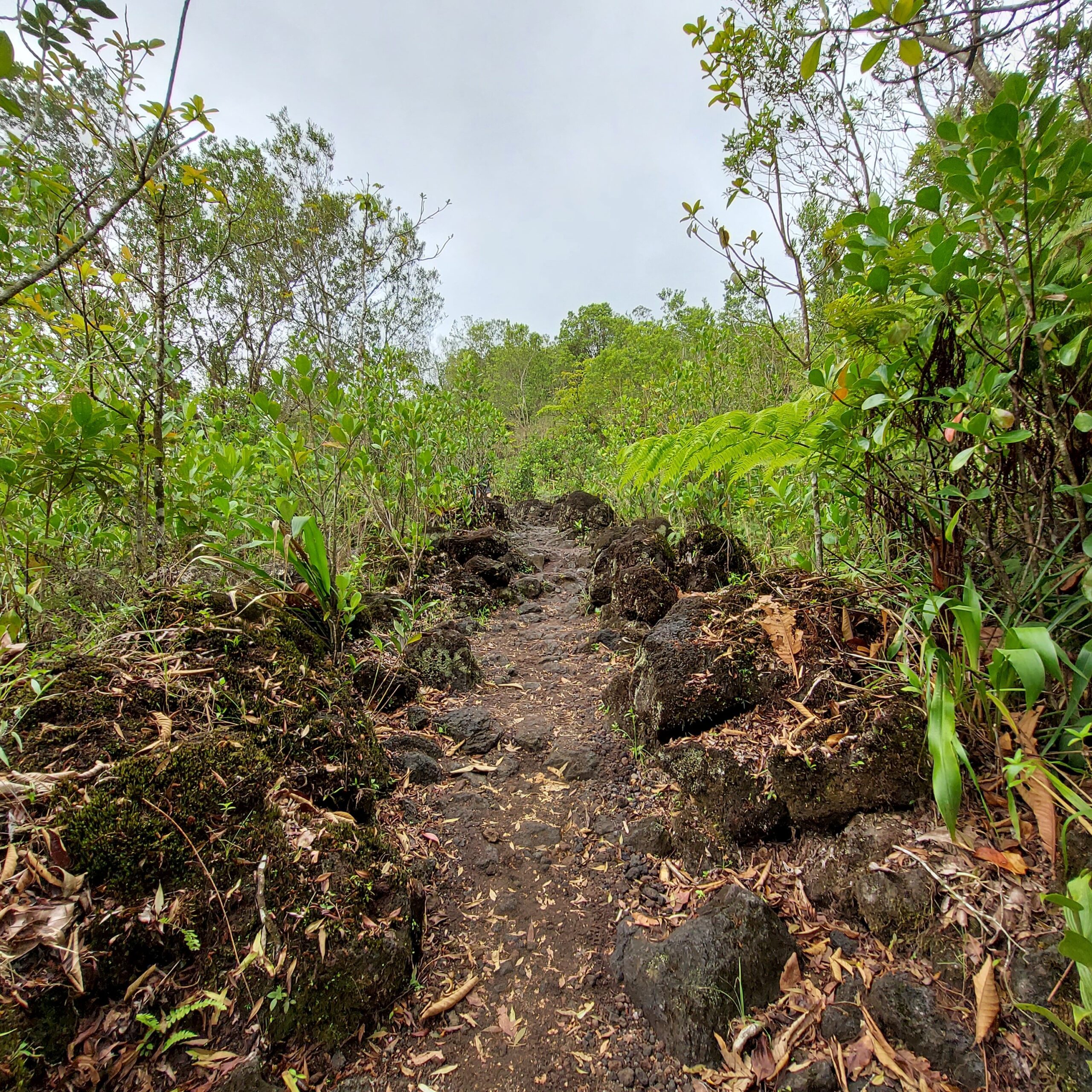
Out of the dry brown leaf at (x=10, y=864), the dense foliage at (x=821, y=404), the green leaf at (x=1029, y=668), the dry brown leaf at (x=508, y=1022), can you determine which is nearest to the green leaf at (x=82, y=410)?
the dense foliage at (x=821, y=404)

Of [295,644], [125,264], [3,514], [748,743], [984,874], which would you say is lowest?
[984,874]

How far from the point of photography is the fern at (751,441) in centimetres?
164

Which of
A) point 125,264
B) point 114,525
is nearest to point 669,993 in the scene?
point 114,525

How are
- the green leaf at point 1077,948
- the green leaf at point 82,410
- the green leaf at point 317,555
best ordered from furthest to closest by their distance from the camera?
the green leaf at point 317,555 → the green leaf at point 82,410 → the green leaf at point 1077,948

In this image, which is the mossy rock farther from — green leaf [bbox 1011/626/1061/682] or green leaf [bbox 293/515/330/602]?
green leaf [bbox 1011/626/1061/682]

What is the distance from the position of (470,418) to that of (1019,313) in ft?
18.7

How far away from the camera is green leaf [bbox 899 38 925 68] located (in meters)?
0.80

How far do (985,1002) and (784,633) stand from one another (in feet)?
3.34

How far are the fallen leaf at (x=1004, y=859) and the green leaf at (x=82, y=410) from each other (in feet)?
8.85

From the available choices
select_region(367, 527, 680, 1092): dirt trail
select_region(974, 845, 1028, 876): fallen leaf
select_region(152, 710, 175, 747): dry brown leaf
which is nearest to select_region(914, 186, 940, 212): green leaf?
select_region(974, 845, 1028, 876): fallen leaf

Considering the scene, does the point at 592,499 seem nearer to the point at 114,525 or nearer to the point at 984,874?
the point at 114,525

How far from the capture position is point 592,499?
312 inches

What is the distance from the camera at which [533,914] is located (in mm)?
1497

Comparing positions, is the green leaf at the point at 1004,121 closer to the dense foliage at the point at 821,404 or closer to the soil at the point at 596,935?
the dense foliage at the point at 821,404
